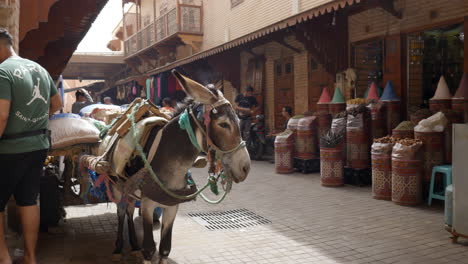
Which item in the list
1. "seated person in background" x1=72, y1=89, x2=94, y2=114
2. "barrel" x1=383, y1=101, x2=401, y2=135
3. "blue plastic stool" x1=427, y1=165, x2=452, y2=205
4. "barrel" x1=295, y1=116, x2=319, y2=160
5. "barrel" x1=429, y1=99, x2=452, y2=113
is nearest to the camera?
"blue plastic stool" x1=427, y1=165, x2=452, y2=205

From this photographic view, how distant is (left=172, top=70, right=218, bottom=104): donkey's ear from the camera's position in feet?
9.88

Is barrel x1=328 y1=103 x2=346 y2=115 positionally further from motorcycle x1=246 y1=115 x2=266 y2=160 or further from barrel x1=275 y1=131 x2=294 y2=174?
motorcycle x1=246 y1=115 x2=266 y2=160

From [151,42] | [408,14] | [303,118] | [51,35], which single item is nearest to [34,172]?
[51,35]

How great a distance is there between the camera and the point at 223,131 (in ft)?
9.96

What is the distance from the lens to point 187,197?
3406 millimetres

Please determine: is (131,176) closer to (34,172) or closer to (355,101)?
(34,172)

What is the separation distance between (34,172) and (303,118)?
6.55m

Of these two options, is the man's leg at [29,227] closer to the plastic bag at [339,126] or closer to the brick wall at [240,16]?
the plastic bag at [339,126]

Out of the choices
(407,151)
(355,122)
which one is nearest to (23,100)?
(407,151)

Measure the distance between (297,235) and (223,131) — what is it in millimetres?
2424

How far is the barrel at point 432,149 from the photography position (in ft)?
20.4

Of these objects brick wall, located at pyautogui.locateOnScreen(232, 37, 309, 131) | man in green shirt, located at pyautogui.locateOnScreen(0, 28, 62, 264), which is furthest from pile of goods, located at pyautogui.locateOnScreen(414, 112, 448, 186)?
man in green shirt, located at pyautogui.locateOnScreen(0, 28, 62, 264)

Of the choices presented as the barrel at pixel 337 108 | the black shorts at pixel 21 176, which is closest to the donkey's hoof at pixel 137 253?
the black shorts at pixel 21 176

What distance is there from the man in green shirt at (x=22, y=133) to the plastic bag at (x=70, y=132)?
2.73ft
